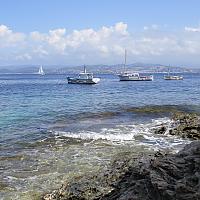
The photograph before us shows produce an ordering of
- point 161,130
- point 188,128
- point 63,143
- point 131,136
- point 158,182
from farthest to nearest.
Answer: point 161,130 < point 188,128 < point 131,136 < point 63,143 < point 158,182

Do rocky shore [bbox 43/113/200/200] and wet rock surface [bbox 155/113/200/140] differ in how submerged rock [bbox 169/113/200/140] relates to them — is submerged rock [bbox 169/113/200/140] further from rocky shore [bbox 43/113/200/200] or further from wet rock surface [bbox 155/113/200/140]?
rocky shore [bbox 43/113/200/200]

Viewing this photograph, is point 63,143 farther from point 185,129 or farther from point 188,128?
point 188,128

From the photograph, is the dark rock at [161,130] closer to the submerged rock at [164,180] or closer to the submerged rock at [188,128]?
the submerged rock at [188,128]

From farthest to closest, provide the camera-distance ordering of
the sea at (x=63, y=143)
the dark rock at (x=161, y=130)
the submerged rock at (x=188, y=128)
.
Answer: the dark rock at (x=161, y=130)
the submerged rock at (x=188, y=128)
the sea at (x=63, y=143)

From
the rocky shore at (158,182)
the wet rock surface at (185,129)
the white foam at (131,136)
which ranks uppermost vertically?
the rocky shore at (158,182)

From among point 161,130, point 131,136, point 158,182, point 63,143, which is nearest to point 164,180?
→ point 158,182

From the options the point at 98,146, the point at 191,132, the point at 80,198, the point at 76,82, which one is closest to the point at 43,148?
the point at 98,146

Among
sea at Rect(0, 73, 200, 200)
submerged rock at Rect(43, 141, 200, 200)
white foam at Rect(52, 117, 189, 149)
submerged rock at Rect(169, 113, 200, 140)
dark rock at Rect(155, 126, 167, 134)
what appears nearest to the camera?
submerged rock at Rect(43, 141, 200, 200)

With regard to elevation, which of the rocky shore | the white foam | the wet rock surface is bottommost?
the white foam

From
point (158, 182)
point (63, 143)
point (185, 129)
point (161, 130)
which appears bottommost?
point (63, 143)

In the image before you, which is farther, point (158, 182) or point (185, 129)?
point (185, 129)

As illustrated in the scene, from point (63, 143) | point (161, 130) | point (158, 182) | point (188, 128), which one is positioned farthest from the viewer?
point (161, 130)

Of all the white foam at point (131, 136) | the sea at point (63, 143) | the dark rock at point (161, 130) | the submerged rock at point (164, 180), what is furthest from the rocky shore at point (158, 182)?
the dark rock at point (161, 130)

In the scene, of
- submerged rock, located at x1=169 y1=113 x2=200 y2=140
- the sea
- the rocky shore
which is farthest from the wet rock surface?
the rocky shore
